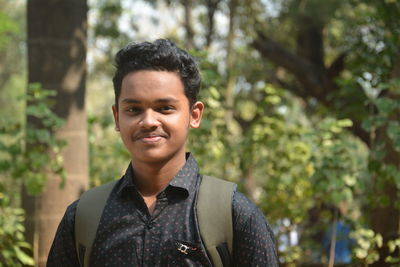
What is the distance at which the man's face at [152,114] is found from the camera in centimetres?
199

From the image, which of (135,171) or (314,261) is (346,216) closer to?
(314,261)

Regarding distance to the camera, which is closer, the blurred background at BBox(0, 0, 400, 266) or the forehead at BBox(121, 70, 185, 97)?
the forehead at BBox(121, 70, 185, 97)

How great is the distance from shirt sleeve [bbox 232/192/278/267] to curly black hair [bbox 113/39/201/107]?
46 cm

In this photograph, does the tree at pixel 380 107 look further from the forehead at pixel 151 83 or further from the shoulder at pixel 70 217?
the shoulder at pixel 70 217

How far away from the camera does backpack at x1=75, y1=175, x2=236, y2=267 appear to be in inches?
74.3

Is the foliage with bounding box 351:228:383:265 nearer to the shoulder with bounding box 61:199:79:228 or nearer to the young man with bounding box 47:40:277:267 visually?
the young man with bounding box 47:40:277:267

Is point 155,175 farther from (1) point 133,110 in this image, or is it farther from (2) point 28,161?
(2) point 28,161

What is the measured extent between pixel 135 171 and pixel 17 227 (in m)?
2.03

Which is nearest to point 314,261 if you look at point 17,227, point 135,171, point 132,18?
point 17,227

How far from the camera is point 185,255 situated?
1884mm

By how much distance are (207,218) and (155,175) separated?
0.93 feet

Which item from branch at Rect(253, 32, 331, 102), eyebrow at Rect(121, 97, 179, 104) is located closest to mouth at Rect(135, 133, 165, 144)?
eyebrow at Rect(121, 97, 179, 104)

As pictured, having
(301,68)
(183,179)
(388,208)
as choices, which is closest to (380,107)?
(388,208)

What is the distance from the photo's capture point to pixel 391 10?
4887 mm
